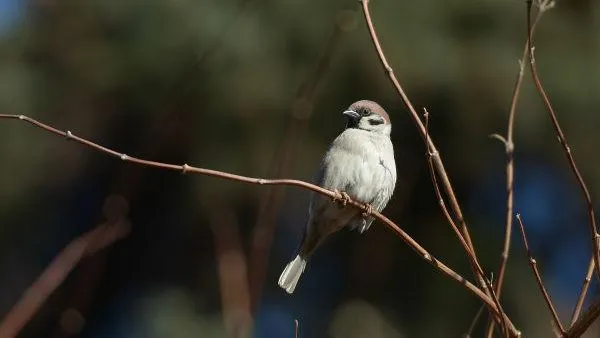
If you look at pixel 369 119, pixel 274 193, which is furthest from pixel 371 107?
pixel 274 193

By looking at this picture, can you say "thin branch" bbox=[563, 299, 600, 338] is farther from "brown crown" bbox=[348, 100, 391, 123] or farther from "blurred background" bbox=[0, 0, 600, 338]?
"blurred background" bbox=[0, 0, 600, 338]

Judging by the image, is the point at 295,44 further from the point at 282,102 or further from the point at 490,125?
the point at 490,125

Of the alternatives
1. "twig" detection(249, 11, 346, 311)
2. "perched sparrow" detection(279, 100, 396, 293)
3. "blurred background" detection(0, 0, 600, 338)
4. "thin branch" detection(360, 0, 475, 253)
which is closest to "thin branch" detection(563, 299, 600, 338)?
"thin branch" detection(360, 0, 475, 253)

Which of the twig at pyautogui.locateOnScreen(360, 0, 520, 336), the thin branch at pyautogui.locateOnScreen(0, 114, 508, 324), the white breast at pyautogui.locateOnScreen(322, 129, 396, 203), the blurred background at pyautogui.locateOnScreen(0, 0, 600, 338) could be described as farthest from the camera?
the blurred background at pyautogui.locateOnScreen(0, 0, 600, 338)

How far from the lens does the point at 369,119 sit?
3621 mm

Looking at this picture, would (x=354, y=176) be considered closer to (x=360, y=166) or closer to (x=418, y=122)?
(x=360, y=166)

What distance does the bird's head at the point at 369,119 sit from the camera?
3.61 meters

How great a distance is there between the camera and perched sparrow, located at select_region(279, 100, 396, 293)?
3.44m

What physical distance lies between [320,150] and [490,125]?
4.15ft

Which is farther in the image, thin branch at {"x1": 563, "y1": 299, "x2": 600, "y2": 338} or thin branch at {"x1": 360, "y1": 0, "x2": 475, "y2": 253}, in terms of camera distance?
thin branch at {"x1": 360, "y1": 0, "x2": 475, "y2": 253}

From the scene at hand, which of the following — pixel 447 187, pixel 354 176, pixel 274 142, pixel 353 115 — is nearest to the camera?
pixel 447 187

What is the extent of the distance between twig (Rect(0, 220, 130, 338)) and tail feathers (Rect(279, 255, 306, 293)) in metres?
1.23

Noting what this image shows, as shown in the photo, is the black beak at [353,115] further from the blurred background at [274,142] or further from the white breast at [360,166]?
the blurred background at [274,142]

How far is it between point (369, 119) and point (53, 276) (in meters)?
1.85
